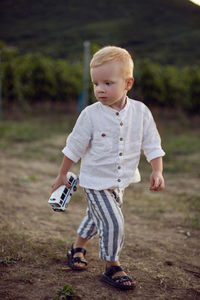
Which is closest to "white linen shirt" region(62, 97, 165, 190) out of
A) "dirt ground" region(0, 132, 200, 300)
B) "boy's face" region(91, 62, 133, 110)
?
"boy's face" region(91, 62, 133, 110)

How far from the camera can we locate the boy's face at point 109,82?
7.57ft

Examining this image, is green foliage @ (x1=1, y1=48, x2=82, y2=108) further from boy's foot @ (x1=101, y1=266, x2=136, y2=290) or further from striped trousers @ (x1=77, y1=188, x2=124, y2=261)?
boy's foot @ (x1=101, y1=266, x2=136, y2=290)

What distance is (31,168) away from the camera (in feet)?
19.2

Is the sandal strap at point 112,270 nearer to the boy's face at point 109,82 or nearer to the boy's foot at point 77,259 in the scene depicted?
the boy's foot at point 77,259

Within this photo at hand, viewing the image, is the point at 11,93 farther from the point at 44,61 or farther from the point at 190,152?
the point at 190,152

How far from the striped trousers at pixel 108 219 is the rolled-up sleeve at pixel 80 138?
0.27 m

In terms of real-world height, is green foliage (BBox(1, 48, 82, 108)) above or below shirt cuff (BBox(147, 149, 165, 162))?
above

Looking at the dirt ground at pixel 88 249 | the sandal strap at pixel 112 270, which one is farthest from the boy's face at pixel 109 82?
the dirt ground at pixel 88 249

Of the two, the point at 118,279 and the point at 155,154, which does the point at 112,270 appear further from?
the point at 155,154

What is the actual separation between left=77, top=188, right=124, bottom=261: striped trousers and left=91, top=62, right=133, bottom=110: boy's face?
0.61 m

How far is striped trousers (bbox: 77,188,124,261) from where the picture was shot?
95.2 inches

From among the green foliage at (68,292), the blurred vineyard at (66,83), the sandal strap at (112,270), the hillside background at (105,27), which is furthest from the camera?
the hillside background at (105,27)

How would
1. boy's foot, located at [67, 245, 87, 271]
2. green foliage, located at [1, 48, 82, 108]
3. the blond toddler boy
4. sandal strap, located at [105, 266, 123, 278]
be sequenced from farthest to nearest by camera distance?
green foliage, located at [1, 48, 82, 108]
boy's foot, located at [67, 245, 87, 271]
sandal strap, located at [105, 266, 123, 278]
the blond toddler boy

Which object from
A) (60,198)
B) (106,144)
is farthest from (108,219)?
(106,144)
